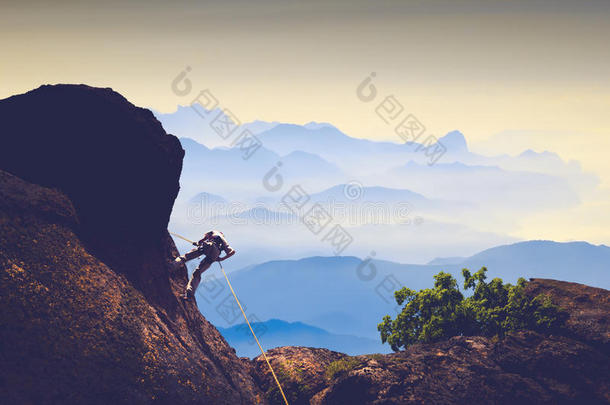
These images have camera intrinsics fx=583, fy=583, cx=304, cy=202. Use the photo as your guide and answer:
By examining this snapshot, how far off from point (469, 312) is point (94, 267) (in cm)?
2380

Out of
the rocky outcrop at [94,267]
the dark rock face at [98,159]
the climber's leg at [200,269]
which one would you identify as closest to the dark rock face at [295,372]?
the rocky outcrop at [94,267]

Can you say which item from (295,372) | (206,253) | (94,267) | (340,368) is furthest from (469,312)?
(94,267)

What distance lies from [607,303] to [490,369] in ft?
32.7

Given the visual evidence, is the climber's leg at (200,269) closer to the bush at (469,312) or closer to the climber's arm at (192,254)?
the climber's arm at (192,254)

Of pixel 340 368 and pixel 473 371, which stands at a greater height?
pixel 473 371

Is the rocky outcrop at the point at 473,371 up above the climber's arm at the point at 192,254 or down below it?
below

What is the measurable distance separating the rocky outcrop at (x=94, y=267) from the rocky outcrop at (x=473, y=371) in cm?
413

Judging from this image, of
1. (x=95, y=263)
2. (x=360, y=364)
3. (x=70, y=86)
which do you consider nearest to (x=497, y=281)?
(x=360, y=364)

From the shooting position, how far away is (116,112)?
29469 mm

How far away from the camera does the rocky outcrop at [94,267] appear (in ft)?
77.7

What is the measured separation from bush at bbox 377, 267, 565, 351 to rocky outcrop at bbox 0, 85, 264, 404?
13.5 metres

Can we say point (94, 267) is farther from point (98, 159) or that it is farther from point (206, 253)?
point (206, 253)

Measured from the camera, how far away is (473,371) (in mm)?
32938

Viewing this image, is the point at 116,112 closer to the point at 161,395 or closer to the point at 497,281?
the point at 161,395
